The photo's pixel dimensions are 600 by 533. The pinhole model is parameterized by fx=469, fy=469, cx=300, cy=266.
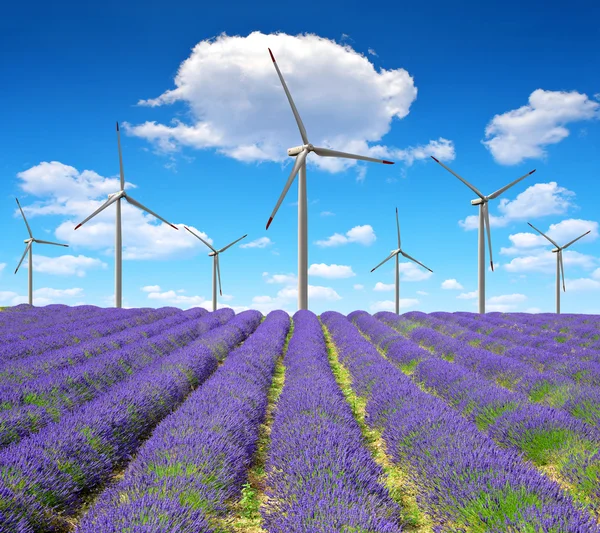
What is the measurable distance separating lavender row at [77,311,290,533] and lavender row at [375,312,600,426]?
171 inches

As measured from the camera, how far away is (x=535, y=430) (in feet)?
17.7

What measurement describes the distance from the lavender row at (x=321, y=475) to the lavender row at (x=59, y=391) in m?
3.10

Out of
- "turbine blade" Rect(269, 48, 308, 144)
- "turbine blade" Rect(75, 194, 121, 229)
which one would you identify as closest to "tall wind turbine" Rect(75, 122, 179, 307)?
"turbine blade" Rect(75, 194, 121, 229)

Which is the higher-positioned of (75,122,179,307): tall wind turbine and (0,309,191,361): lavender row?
(75,122,179,307): tall wind turbine

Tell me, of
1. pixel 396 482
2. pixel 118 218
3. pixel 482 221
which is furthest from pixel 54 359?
pixel 482 221

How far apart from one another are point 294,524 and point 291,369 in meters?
5.85

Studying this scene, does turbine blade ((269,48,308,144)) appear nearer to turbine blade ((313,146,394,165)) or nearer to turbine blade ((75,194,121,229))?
turbine blade ((313,146,394,165))

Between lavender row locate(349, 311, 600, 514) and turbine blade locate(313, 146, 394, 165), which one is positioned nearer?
lavender row locate(349, 311, 600, 514)

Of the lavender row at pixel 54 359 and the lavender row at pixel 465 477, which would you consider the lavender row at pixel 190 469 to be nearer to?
the lavender row at pixel 465 477

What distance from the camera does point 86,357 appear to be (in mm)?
10219

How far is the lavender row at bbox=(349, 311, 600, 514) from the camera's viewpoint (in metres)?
4.51

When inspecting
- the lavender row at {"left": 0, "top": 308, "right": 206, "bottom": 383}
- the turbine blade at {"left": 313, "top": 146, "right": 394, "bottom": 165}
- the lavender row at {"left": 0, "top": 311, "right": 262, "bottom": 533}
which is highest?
the turbine blade at {"left": 313, "top": 146, "right": 394, "bottom": 165}

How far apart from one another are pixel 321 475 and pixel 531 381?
5.75 metres

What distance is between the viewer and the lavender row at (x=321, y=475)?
306 cm
